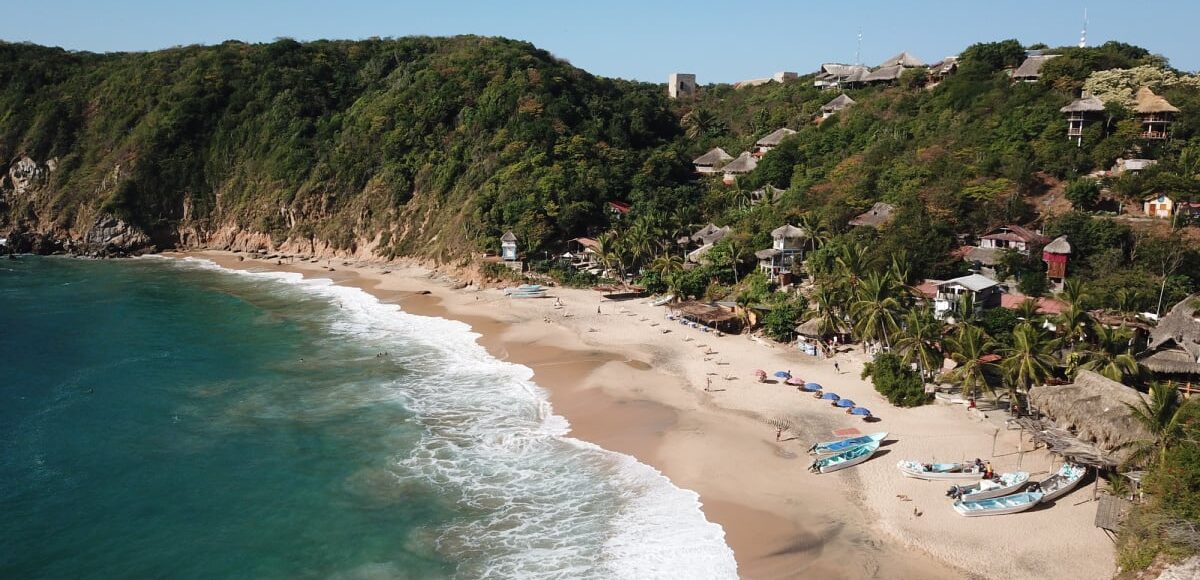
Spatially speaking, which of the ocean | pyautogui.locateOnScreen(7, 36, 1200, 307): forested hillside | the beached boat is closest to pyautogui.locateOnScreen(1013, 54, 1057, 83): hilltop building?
pyautogui.locateOnScreen(7, 36, 1200, 307): forested hillside

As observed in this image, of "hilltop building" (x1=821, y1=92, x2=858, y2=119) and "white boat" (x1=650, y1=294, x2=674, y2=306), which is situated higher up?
"hilltop building" (x1=821, y1=92, x2=858, y2=119)

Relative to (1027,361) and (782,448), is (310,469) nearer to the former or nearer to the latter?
(782,448)

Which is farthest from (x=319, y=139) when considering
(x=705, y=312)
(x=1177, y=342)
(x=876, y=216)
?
(x=1177, y=342)

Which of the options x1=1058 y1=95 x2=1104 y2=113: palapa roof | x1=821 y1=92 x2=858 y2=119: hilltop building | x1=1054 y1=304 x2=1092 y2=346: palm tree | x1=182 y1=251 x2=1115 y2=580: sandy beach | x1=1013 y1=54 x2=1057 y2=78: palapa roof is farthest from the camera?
x1=821 y1=92 x2=858 y2=119: hilltop building

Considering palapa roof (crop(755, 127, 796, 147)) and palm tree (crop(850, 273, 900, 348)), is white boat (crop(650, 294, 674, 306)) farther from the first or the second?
palapa roof (crop(755, 127, 796, 147))

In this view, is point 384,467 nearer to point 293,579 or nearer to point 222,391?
point 293,579
